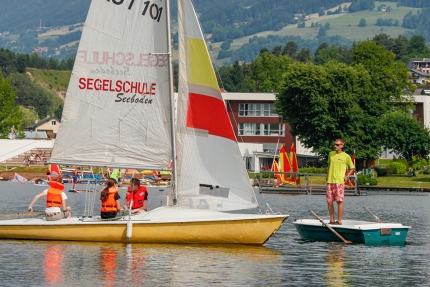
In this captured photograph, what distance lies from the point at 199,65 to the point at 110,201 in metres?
4.72

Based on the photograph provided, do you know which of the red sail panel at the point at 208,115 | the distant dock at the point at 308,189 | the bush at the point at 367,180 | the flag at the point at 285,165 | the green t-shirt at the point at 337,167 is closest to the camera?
the red sail panel at the point at 208,115

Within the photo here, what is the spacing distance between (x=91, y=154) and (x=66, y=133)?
0.97 metres

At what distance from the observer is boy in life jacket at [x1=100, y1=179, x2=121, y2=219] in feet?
96.0

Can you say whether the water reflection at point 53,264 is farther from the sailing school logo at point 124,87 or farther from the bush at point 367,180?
the bush at point 367,180

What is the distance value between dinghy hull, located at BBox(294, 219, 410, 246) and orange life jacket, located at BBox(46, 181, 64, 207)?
7.81 m

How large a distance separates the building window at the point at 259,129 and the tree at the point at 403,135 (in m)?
31.1

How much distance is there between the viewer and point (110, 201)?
2930 centimetres

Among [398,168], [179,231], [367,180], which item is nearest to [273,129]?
[398,168]

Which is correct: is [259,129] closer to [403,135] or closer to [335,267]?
[403,135]

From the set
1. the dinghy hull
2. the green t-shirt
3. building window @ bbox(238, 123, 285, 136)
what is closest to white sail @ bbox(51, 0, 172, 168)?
the green t-shirt

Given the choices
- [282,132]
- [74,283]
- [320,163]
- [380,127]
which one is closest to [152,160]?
[74,283]

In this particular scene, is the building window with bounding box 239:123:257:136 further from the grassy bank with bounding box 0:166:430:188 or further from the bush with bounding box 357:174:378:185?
the bush with bounding box 357:174:378:185

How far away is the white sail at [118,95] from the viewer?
1168 inches

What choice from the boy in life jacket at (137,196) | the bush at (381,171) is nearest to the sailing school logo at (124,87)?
the boy in life jacket at (137,196)
